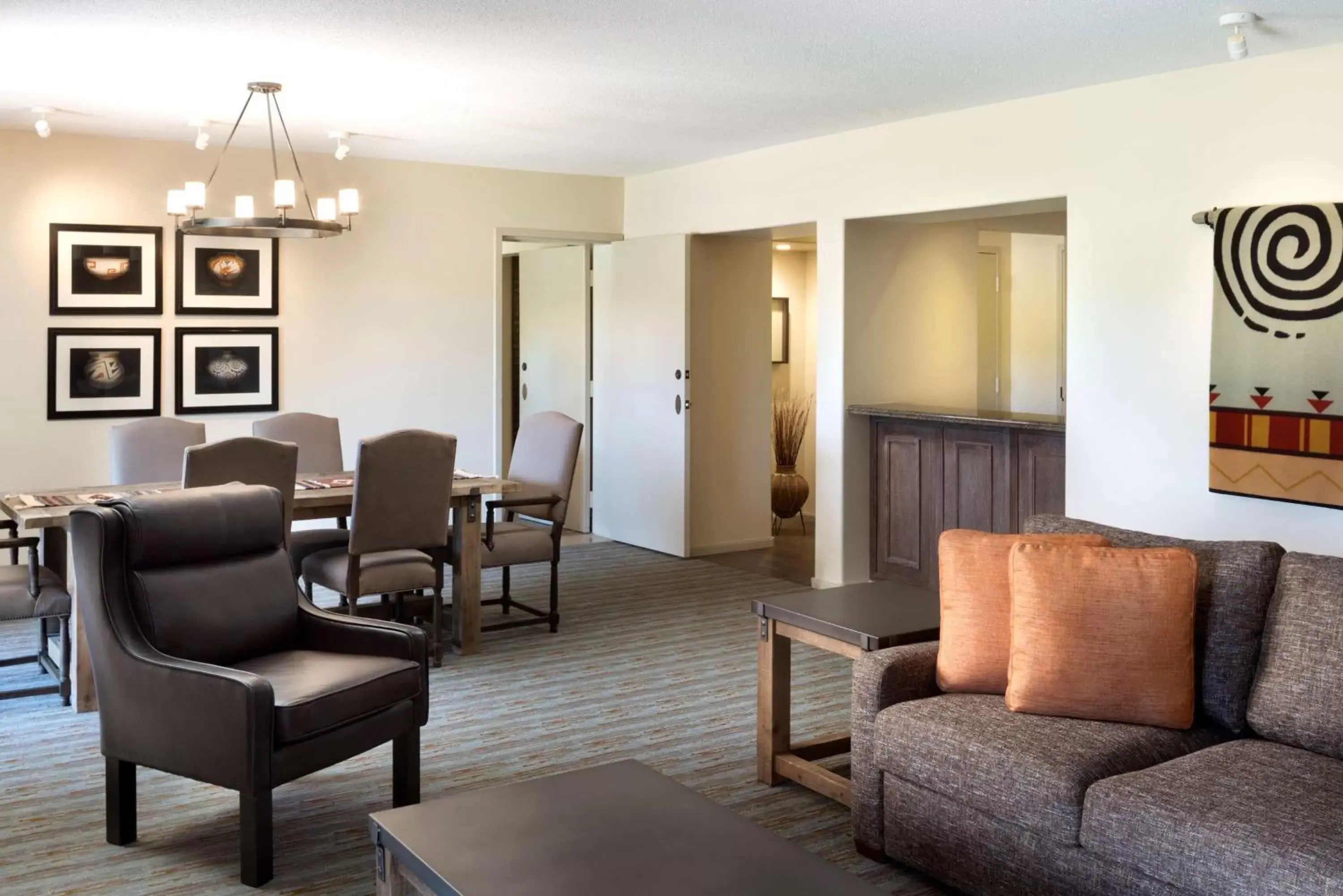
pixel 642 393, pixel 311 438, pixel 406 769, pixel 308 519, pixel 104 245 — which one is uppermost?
pixel 104 245

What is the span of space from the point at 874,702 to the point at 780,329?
21.7 feet

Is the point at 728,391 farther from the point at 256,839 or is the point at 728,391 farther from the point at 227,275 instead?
the point at 256,839

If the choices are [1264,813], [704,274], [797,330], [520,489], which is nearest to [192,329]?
[520,489]

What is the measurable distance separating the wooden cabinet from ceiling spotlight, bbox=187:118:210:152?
3773 mm

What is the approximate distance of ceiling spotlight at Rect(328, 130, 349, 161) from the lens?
255 inches

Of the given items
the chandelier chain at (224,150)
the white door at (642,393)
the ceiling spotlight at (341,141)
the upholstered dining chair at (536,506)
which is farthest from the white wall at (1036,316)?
the chandelier chain at (224,150)

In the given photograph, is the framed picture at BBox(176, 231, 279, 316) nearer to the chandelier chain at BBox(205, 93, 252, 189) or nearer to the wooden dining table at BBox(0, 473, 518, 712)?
the chandelier chain at BBox(205, 93, 252, 189)

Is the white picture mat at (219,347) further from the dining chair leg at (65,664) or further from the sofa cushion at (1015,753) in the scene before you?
the sofa cushion at (1015,753)

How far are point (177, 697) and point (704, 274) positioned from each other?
16.8 feet

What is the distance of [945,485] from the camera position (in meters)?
6.23

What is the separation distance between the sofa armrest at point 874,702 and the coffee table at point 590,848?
2.21 ft

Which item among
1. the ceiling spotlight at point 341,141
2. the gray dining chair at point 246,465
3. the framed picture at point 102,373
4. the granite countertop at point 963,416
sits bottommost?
the gray dining chair at point 246,465

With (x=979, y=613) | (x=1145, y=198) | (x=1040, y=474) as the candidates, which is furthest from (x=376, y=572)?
(x=1145, y=198)

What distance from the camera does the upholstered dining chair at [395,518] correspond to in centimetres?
468
